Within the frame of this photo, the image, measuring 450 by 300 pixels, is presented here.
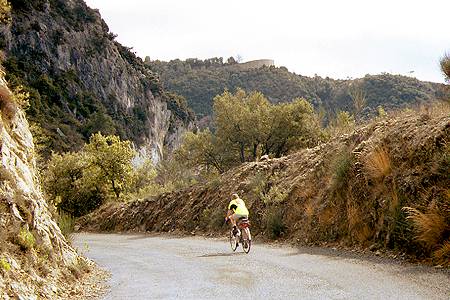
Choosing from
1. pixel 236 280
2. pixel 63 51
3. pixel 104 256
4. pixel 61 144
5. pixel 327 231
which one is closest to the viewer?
pixel 236 280

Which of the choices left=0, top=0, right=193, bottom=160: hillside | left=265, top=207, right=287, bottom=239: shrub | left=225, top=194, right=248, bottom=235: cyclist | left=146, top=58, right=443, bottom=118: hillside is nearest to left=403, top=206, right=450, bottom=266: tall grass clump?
left=225, top=194, right=248, bottom=235: cyclist

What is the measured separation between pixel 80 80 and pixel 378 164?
73.9 meters

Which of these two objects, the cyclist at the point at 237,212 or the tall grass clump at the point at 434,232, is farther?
the cyclist at the point at 237,212

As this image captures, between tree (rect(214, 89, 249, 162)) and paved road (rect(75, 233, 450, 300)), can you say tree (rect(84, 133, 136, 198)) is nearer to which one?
tree (rect(214, 89, 249, 162))

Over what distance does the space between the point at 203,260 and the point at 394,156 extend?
6709 mm

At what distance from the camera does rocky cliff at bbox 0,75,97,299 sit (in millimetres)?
8648

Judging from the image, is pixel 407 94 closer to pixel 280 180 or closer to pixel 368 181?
pixel 280 180

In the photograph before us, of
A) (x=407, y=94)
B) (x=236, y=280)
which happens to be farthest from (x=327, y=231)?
(x=407, y=94)

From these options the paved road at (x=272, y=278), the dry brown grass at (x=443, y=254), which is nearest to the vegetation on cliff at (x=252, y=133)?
the paved road at (x=272, y=278)

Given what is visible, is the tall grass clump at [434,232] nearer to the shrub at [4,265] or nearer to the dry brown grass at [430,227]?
the dry brown grass at [430,227]

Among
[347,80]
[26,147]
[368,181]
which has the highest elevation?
[347,80]

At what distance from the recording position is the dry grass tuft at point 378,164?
15.6m

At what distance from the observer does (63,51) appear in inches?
3233

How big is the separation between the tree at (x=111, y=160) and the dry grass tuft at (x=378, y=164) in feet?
107
